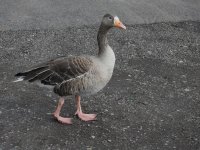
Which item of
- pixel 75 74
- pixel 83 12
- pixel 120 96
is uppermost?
pixel 75 74

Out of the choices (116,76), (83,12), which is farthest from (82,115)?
(83,12)

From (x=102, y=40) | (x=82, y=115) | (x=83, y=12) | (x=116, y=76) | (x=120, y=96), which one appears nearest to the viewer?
(x=102, y=40)

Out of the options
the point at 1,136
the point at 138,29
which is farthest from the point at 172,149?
the point at 138,29

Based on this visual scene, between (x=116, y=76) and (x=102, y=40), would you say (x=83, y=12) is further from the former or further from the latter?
(x=102, y=40)

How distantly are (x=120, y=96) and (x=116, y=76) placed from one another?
90cm

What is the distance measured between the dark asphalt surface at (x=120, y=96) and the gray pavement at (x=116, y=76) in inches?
0.6

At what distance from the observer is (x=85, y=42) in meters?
10.3

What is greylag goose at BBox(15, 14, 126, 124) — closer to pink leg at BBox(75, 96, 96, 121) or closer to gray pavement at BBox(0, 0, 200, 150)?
pink leg at BBox(75, 96, 96, 121)

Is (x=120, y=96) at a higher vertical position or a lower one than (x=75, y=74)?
lower

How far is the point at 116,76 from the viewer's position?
28.3 ft

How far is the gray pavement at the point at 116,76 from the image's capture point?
21.4 feet

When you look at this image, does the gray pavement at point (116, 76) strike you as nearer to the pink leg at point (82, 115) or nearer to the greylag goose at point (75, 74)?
A: the pink leg at point (82, 115)

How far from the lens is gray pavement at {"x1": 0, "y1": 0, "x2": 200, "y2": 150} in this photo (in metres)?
6.54

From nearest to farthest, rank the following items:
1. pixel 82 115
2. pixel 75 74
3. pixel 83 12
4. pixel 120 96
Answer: pixel 75 74 → pixel 82 115 → pixel 120 96 → pixel 83 12
